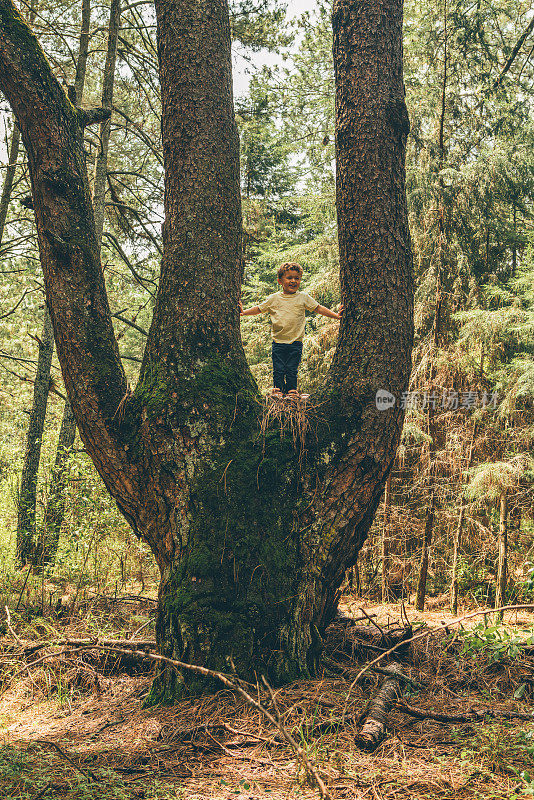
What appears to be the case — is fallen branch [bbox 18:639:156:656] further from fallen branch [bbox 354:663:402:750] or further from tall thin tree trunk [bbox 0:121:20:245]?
tall thin tree trunk [bbox 0:121:20:245]

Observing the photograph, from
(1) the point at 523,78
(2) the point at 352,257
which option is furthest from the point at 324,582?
(1) the point at 523,78

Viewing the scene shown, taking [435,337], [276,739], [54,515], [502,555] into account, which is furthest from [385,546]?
[276,739]

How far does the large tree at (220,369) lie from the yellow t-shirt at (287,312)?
91 cm

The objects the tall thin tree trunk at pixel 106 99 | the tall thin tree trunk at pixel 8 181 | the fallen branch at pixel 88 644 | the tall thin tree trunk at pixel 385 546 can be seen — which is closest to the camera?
the fallen branch at pixel 88 644

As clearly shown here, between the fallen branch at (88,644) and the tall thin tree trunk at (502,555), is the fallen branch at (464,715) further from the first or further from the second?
the tall thin tree trunk at (502,555)

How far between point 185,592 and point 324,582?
86 cm

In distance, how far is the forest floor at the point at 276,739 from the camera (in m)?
2.30

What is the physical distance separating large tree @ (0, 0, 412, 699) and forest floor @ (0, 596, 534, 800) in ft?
1.15

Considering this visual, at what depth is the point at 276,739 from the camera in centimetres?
265

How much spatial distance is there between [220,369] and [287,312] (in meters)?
1.37

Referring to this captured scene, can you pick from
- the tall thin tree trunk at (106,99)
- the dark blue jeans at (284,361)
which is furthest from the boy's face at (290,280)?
the tall thin tree trunk at (106,99)

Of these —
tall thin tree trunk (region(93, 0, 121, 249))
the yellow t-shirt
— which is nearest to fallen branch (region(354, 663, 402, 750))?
the yellow t-shirt

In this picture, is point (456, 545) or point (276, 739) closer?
point (276, 739)

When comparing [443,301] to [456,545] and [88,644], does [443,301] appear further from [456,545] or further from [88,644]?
[88,644]
